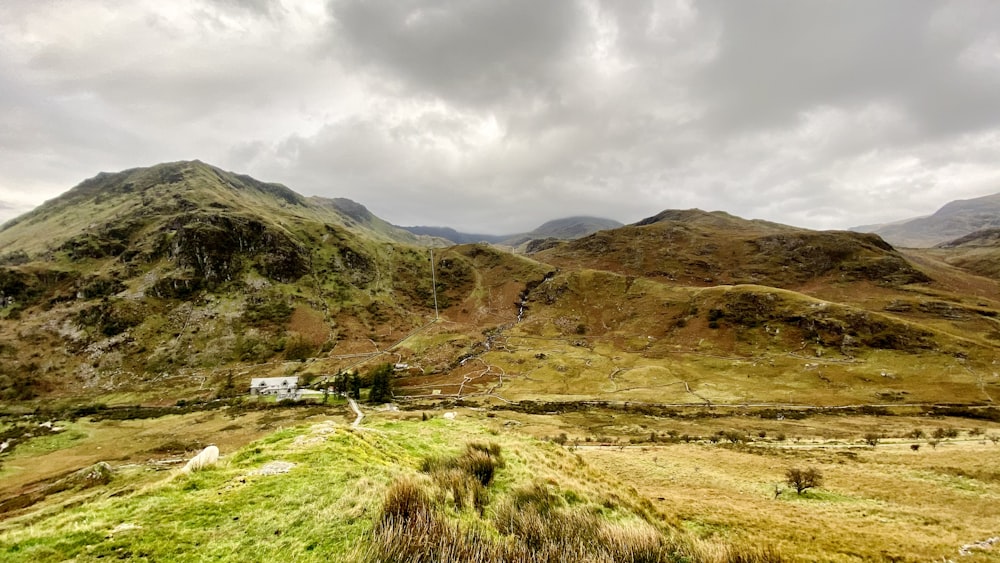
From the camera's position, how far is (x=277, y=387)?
82000mm

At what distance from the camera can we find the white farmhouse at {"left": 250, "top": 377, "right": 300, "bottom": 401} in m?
79.1

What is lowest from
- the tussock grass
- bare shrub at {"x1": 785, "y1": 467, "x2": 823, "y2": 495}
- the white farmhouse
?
the white farmhouse

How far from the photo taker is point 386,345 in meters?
107

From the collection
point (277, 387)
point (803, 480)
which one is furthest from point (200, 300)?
point (803, 480)

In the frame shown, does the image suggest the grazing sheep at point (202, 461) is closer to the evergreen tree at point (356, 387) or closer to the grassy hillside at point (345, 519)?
the grassy hillside at point (345, 519)

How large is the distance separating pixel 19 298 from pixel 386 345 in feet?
344

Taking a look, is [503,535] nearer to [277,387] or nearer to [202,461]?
[202,461]

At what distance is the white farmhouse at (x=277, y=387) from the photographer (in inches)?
3113

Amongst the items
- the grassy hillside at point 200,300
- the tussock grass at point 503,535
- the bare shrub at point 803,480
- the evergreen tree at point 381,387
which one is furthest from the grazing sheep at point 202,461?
the grassy hillside at point 200,300

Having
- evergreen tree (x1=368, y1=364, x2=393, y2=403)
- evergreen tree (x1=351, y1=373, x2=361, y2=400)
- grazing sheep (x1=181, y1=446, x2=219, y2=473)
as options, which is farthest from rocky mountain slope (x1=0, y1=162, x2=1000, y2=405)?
grazing sheep (x1=181, y1=446, x2=219, y2=473)

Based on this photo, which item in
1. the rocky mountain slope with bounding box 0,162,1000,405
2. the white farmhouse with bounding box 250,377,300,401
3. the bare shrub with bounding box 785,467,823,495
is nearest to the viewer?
the bare shrub with bounding box 785,467,823,495

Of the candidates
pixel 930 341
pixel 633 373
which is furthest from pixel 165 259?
pixel 930 341

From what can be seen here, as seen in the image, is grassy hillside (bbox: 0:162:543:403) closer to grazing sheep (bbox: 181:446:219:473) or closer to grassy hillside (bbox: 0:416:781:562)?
grazing sheep (bbox: 181:446:219:473)

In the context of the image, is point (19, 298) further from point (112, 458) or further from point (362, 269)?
point (112, 458)
